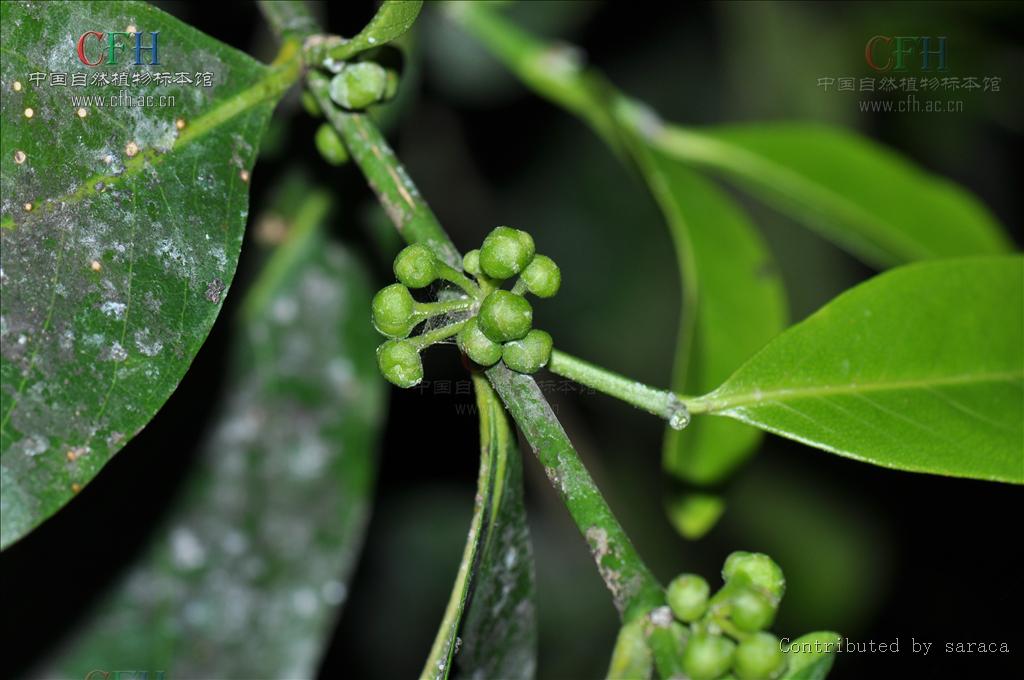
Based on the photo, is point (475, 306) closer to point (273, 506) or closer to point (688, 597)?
point (688, 597)

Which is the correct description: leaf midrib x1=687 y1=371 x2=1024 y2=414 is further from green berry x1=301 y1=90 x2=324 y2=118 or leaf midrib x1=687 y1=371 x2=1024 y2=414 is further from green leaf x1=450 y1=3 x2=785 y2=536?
green berry x1=301 y1=90 x2=324 y2=118

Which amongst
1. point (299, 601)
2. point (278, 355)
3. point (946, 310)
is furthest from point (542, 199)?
point (946, 310)

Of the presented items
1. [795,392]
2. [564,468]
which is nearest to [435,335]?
[564,468]

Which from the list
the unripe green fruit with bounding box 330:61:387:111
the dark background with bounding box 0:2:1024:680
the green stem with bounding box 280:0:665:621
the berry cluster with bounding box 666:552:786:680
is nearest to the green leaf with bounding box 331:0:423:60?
the unripe green fruit with bounding box 330:61:387:111

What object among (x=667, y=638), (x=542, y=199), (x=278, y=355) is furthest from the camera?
(x=542, y=199)

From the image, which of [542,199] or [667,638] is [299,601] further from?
[542,199]

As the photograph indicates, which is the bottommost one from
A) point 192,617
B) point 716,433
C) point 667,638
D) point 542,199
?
point 667,638
